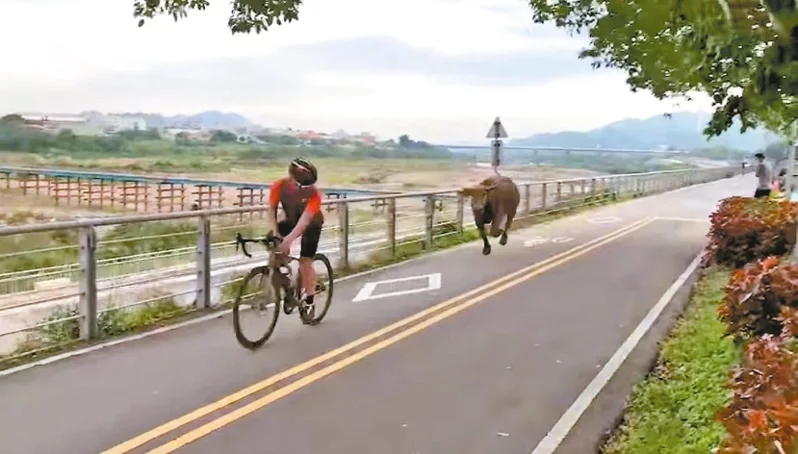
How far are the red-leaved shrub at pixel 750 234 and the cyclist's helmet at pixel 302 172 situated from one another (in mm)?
7961

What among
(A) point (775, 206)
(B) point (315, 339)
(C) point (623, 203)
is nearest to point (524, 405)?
(B) point (315, 339)

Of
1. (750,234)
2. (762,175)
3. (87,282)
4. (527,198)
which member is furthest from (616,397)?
(762,175)

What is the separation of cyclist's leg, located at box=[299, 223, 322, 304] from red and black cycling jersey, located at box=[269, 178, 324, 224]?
0.20 metres

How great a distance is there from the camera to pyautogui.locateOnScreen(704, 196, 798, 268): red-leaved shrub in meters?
13.4

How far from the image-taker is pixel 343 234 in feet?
45.4

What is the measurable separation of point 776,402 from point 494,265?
1124 centimetres

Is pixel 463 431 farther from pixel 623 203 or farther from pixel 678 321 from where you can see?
pixel 623 203

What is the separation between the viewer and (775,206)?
51.0ft

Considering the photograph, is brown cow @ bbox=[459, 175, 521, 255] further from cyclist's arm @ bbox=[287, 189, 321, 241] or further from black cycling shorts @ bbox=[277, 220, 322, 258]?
cyclist's arm @ bbox=[287, 189, 321, 241]

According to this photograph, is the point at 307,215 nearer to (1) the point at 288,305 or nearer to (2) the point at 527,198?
(1) the point at 288,305

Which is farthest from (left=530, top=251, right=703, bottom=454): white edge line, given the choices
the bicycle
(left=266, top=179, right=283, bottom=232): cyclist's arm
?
(left=266, top=179, right=283, bottom=232): cyclist's arm

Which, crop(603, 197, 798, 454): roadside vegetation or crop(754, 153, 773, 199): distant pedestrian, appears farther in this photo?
crop(754, 153, 773, 199): distant pedestrian

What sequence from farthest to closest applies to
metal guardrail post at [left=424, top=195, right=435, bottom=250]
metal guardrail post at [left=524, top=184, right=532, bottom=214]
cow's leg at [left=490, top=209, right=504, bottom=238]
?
metal guardrail post at [left=524, top=184, right=532, bottom=214]
metal guardrail post at [left=424, top=195, right=435, bottom=250]
cow's leg at [left=490, top=209, right=504, bottom=238]

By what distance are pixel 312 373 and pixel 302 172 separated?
6.73ft
